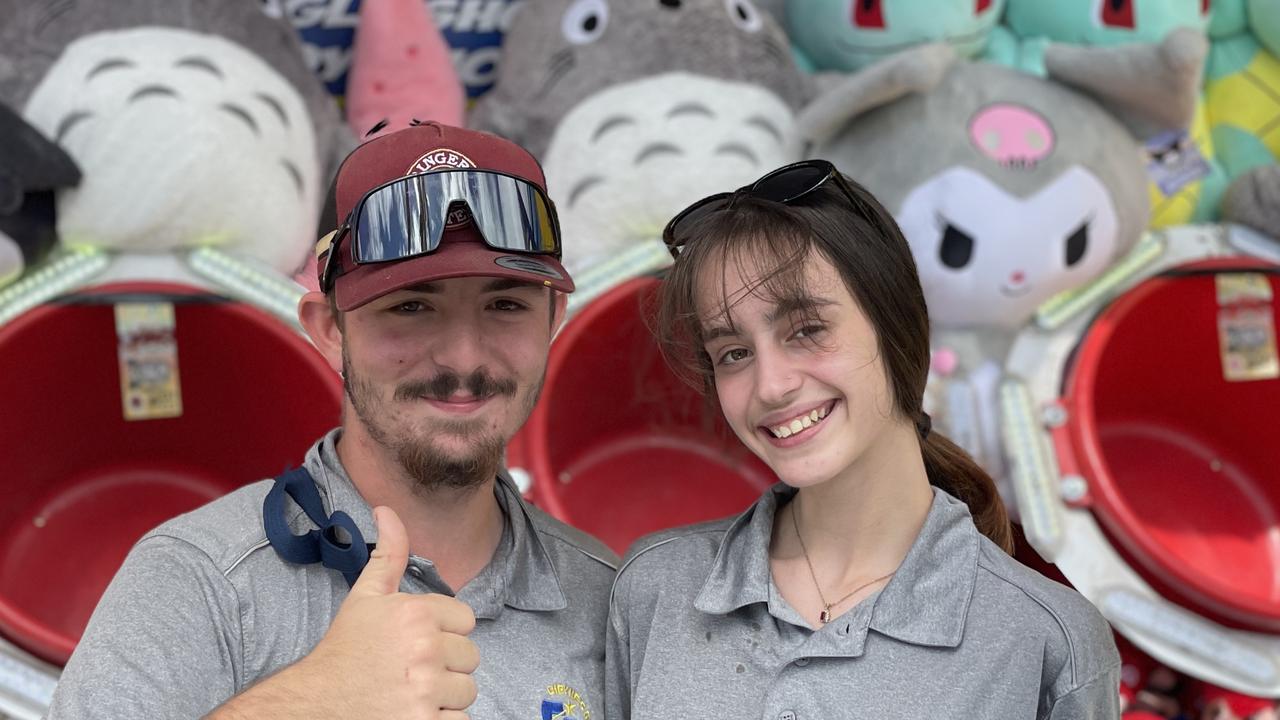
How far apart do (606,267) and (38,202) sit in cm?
99

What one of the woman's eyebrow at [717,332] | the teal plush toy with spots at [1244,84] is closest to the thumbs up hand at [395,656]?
the woman's eyebrow at [717,332]

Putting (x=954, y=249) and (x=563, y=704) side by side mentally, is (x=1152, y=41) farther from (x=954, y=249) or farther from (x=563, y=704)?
(x=563, y=704)

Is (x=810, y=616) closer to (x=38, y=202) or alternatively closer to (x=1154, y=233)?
(x=38, y=202)

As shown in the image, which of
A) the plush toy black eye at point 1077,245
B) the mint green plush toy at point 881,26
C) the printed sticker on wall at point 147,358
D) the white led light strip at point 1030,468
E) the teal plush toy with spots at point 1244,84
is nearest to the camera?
the printed sticker on wall at point 147,358

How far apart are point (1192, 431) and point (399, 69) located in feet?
6.34

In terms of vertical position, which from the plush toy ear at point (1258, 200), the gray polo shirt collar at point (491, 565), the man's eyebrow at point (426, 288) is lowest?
the plush toy ear at point (1258, 200)

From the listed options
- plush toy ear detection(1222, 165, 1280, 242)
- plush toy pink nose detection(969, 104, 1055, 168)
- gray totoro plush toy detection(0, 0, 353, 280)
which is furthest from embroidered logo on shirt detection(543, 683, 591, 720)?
plush toy ear detection(1222, 165, 1280, 242)

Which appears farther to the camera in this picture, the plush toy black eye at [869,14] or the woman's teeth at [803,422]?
the plush toy black eye at [869,14]

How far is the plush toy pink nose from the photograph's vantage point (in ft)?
8.17

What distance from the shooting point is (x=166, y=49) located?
89.4 inches

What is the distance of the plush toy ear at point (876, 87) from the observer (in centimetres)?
236

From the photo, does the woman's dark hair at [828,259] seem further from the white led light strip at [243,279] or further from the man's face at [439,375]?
the white led light strip at [243,279]

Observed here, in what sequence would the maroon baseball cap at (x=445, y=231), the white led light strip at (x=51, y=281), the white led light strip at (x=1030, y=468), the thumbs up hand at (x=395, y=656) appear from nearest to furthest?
1. the thumbs up hand at (x=395, y=656)
2. the maroon baseball cap at (x=445, y=231)
3. the white led light strip at (x=51, y=281)
4. the white led light strip at (x=1030, y=468)

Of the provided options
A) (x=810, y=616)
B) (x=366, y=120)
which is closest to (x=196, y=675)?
(x=810, y=616)
